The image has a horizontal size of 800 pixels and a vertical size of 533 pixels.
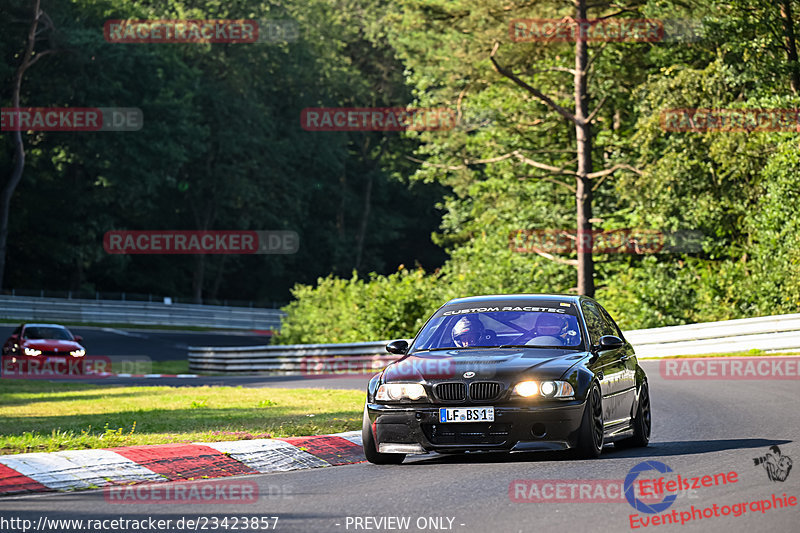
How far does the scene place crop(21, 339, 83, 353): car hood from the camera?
32969mm

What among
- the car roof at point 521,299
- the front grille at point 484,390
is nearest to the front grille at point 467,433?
the front grille at point 484,390

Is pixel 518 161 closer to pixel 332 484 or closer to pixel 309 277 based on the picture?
pixel 332 484

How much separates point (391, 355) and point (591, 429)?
21377 millimetres

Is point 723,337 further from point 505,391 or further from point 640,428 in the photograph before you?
point 505,391

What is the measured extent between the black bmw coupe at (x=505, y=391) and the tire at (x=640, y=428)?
2 centimetres

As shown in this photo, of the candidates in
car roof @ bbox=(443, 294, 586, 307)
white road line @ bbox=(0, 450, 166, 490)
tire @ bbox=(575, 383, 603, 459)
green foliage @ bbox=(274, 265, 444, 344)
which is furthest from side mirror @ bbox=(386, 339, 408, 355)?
green foliage @ bbox=(274, 265, 444, 344)

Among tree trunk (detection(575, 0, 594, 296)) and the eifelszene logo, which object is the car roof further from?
tree trunk (detection(575, 0, 594, 296))

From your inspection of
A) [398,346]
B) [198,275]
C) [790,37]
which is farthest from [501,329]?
[198,275]

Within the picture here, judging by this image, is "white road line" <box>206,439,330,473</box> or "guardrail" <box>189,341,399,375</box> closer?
"white road line" <box>206,439,330,473</box>

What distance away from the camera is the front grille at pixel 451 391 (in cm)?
1016

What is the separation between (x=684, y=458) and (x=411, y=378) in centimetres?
237

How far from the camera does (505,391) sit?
33.0 ft

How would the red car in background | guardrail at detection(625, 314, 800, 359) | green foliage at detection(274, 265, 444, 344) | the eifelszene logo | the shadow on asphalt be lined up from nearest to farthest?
the eifelszene logo, the shadow on asphalt, guardrail at detection(625, 314, 800, 359), the red car in background, green foliage at detection(274, 265, 444, 344)

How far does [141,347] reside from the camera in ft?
163
